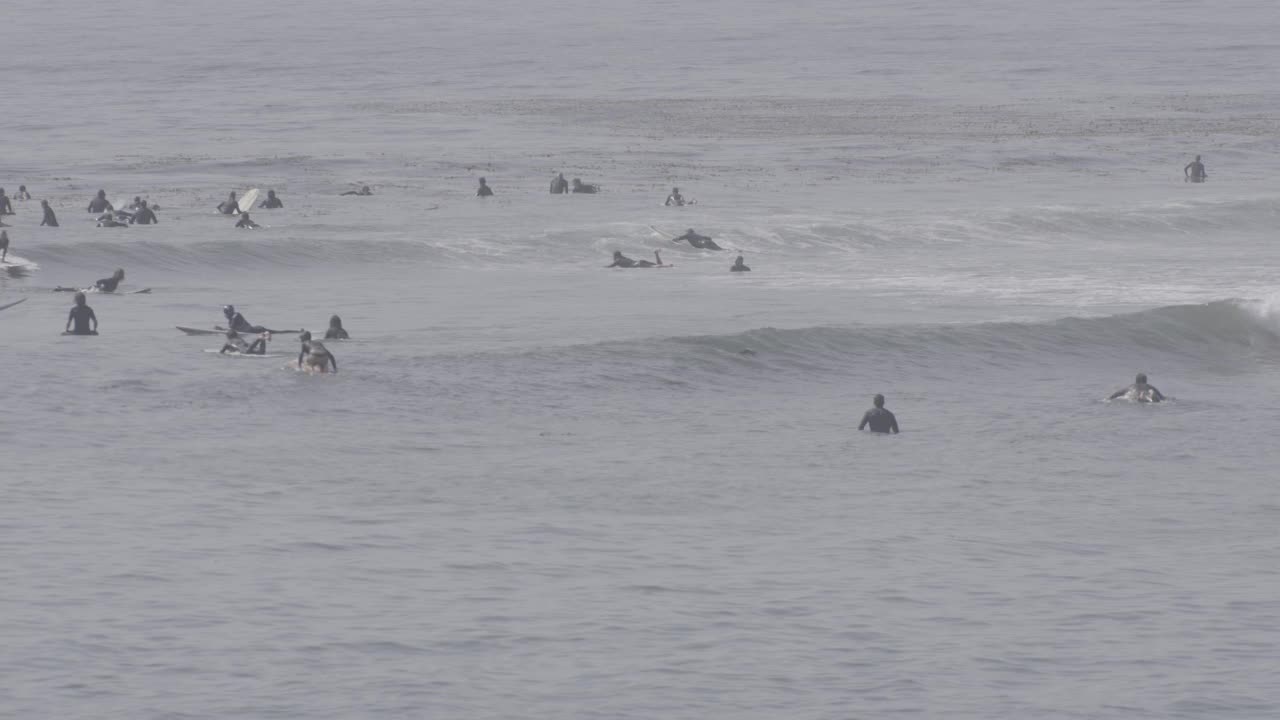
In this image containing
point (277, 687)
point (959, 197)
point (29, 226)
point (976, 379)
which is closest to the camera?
point (277, 687)

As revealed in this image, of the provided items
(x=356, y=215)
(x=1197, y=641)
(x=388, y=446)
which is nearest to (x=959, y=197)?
(x=356, y=215)

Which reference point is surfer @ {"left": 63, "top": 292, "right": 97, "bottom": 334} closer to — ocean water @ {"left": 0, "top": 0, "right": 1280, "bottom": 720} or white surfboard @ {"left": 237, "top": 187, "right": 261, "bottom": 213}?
ocean water @ {"left": 0, "top": 0, "right": 1280, "bottom": 720}

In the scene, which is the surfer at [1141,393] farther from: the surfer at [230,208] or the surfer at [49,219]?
the surfer at [230,208]

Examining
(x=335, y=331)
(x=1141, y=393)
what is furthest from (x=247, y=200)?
(x=1141, y=393)

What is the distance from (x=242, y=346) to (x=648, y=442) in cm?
1029

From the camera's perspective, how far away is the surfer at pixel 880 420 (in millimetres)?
35188

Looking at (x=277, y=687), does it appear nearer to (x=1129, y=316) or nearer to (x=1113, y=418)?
(x=1113, y=418)

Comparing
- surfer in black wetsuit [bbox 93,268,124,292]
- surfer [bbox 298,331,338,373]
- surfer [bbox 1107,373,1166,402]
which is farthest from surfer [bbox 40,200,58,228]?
surfer [bbox 1107,373,1166,402]

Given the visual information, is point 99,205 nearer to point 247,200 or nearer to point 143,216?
point 143,216

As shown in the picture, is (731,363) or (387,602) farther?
(731,363)

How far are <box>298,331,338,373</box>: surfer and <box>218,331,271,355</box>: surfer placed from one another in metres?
2.02

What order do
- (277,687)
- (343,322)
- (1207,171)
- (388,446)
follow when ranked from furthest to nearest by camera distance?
(1207,171)
(343,322)
(388,446)
(277,687)

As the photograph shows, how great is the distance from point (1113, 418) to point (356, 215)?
116ft

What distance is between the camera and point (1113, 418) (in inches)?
1455
